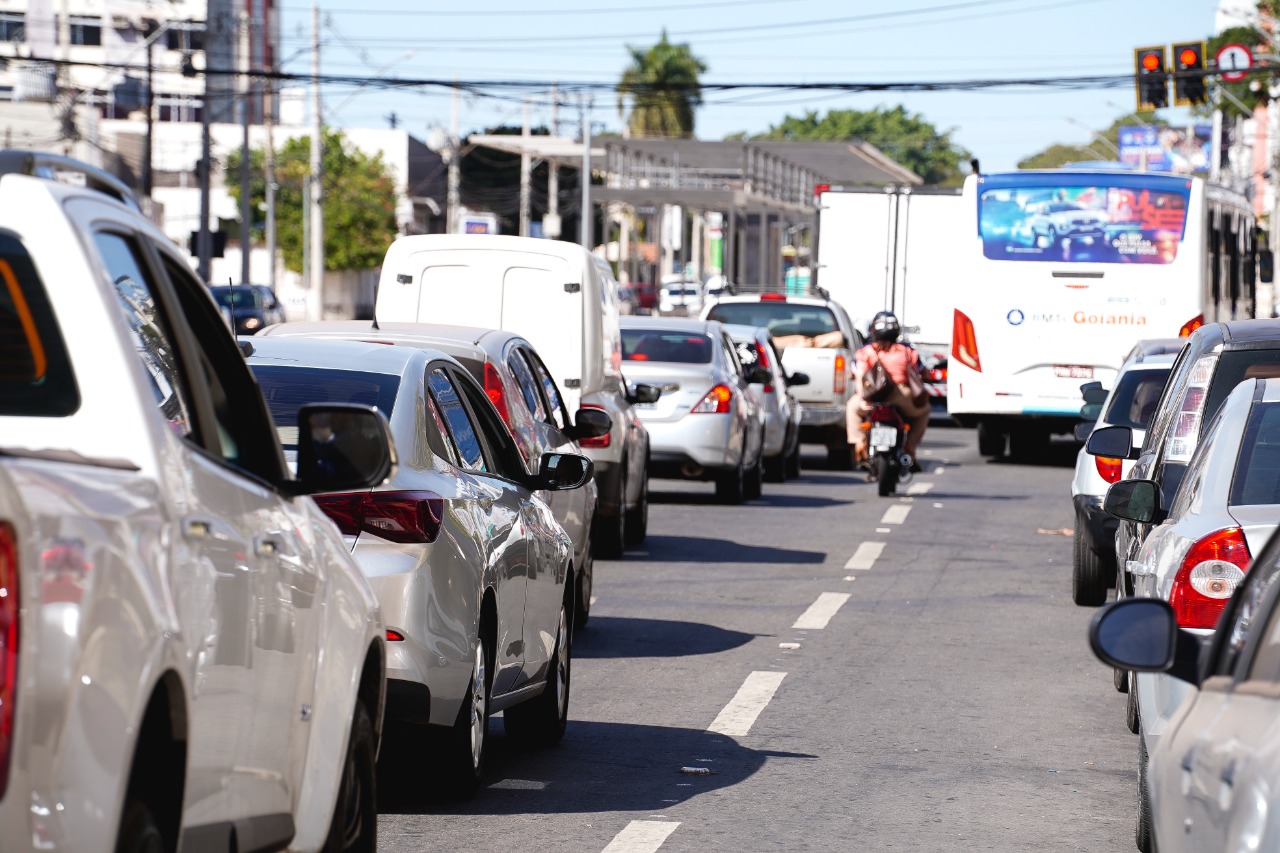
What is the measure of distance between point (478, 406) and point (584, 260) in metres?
6.96

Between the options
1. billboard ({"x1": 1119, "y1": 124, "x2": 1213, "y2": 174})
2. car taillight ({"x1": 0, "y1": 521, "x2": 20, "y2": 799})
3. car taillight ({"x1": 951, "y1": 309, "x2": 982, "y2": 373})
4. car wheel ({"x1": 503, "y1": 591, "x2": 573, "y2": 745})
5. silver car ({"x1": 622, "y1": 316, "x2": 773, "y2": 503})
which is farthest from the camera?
billboard ({"x1": 1119, "y1": 124, "x2": 1213, "y2": 174})

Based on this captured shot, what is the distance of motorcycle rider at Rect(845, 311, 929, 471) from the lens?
2120 cm

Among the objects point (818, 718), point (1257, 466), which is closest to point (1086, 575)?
point (818, 718)

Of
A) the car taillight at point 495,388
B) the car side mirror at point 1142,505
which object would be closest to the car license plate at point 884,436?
the car taillight at point 495,388

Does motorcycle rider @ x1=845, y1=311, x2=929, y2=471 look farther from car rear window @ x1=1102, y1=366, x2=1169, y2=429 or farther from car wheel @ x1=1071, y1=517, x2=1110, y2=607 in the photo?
car wheel @ x1=1071, y1=517, x2=1110, y2=607

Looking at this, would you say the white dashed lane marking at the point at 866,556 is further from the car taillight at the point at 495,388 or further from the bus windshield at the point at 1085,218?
the bus windshield at the point at 1085,218

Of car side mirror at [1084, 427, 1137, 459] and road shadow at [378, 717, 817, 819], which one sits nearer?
road shadow at [378, 717, 817, 819]

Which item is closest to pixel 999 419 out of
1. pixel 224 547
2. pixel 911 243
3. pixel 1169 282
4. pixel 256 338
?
pixel 1169 282

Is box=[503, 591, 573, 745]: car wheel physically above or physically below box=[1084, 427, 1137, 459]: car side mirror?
below

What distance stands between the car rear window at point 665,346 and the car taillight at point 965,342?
6.52 metres

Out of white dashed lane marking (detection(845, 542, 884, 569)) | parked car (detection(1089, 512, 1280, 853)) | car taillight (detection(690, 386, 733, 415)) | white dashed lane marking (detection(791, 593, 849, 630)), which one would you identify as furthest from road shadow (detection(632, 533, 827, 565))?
parked car (detection(1089, 512, 1280, 853))

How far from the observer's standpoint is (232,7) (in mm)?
116562

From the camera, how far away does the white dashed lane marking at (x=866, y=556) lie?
52.1 ft

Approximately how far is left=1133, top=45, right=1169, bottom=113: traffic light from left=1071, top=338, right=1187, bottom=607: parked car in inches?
990
